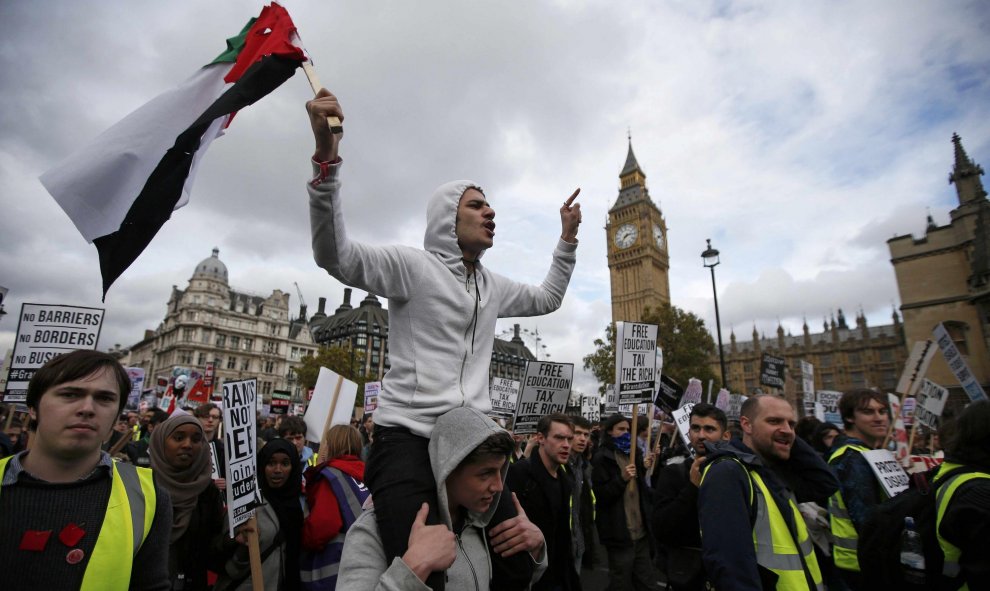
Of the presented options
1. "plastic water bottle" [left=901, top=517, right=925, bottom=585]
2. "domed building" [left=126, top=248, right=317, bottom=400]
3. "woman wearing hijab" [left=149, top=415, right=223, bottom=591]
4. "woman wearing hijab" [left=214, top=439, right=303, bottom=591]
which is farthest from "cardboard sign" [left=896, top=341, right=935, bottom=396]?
"domed building" [left=126, top=248, right=317, bottom=400]

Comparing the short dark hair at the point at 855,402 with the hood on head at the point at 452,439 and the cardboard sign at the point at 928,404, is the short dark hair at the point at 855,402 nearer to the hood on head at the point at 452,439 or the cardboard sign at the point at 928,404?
the hood on head at the point at 452,439

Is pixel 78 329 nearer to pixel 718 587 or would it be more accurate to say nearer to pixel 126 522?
pixel 126 522

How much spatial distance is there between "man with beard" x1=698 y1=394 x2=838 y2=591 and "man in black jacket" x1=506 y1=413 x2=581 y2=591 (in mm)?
2050

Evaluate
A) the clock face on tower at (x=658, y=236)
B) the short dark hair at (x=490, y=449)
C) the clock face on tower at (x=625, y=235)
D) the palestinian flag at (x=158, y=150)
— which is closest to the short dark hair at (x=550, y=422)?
the short dark hair at (x=490, y=449)

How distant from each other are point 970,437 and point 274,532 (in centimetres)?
512

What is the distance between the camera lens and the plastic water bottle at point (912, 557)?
2.92 metres

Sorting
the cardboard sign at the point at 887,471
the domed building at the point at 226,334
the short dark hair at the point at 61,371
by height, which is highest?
the domed building at the point at 226,334

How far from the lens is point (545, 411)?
23.6 feet

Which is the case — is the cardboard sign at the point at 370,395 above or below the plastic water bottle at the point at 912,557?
above

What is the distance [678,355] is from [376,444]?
147 ft

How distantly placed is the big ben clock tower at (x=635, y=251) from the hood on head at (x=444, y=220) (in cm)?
8528

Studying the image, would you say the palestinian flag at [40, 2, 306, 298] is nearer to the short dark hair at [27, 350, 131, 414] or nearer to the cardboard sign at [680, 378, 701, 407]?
the short dark hair at [27, 350, 131, 414]

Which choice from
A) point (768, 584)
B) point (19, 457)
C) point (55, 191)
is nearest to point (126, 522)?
point (19, 457)

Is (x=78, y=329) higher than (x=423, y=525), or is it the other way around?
(x=78, y=329)
